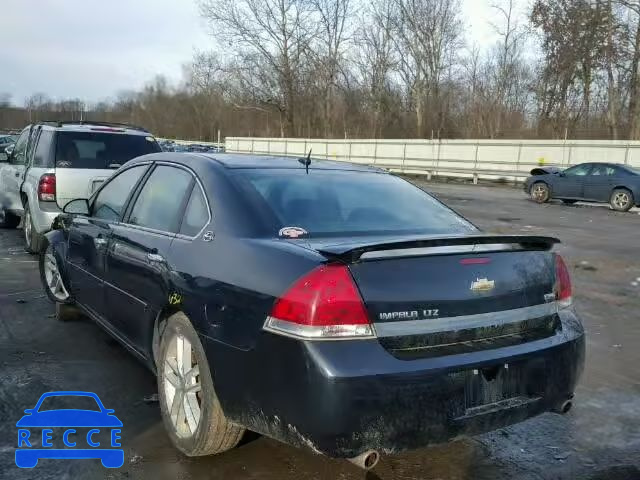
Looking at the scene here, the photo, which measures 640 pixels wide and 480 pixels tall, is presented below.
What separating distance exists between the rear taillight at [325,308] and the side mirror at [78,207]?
321 cm

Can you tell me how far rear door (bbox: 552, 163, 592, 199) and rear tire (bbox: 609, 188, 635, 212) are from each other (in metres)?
1.19

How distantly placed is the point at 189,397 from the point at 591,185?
19.8 meters

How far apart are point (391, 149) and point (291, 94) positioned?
19844 mm

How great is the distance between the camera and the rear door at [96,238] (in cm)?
455

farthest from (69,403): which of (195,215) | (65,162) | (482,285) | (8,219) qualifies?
(8,219)

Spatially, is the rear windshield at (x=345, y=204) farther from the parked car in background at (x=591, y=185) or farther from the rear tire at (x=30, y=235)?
the parked car in background at (x=591, y=185)

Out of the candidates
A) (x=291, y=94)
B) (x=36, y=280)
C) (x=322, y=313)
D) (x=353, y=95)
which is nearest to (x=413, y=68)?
(x=353, y=95)

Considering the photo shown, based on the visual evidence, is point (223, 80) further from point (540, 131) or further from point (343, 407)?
point (343, 407)

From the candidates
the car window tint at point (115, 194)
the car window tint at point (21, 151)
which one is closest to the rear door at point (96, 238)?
the car window tint at point (115, 194)

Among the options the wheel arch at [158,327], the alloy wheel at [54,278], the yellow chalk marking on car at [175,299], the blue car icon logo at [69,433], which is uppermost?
the yellow chalk marking on car at [175,299]

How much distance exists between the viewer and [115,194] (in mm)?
4922

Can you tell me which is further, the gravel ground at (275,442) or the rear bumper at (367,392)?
the gravel ground at (275,442)

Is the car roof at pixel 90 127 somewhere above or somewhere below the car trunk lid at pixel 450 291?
above

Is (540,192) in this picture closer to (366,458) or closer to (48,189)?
(48,189)
